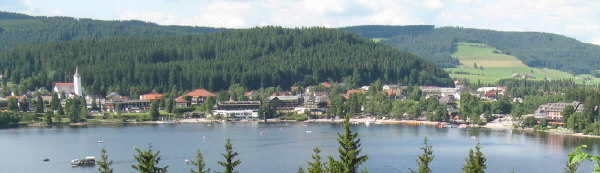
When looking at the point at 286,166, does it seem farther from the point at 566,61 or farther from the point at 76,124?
the point at 566,61

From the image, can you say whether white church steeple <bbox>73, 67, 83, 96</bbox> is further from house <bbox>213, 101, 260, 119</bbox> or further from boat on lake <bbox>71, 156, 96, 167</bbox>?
boat on lake <bbox>71, 156, 96, 167</bbox>

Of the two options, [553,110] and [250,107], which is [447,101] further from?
[250,107]

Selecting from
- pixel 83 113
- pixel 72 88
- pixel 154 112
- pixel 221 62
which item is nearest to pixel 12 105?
pixel 83 113

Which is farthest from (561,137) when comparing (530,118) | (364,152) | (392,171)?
(392,171)

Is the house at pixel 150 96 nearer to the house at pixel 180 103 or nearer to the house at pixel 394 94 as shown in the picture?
the house at pixel 180 103

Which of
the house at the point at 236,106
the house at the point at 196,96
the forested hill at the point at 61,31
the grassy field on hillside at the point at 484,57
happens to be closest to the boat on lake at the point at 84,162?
the house at the point at 236,106
